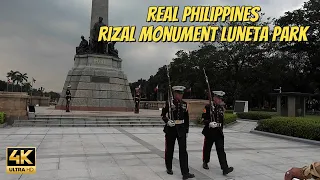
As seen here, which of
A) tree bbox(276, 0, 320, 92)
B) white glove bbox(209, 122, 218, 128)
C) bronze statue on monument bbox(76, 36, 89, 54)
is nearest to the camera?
white glove bbox(209, 122, 218, 128)

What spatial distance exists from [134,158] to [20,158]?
11.0 feet

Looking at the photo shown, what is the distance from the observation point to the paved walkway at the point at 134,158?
595 centimetres

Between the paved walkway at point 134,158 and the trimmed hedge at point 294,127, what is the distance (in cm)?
79

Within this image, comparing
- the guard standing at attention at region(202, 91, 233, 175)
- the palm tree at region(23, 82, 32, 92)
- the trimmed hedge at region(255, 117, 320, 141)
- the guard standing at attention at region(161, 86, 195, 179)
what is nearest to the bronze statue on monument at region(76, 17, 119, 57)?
the trimmed hedge at region(255, 117, 320, 141)

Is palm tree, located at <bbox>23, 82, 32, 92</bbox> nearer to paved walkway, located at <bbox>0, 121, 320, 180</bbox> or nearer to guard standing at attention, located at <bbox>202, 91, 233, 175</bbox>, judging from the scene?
paved walkway, located at <bbox>0, 121, 320, 180</bbox>

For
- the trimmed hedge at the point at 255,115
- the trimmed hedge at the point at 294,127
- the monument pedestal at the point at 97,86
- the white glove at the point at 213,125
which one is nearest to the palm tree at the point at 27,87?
the monument pedestal at the point at 97,86

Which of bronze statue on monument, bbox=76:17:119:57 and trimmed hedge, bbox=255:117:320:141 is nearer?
trimmed hedge, bbox=255:117:320:141

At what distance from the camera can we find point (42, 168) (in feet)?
20.4

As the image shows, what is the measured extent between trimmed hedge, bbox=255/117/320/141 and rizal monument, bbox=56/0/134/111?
12725mm

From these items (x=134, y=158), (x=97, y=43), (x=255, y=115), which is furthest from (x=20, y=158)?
(x=97, y=43)

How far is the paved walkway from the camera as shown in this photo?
5953 millimetres

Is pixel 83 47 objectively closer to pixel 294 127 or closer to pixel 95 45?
pixel 95 45

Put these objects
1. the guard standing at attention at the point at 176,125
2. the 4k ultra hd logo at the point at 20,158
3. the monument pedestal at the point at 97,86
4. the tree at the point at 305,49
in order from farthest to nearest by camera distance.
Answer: the tree at the point at 305,49, the monument pedestal at the point at 97,86, the guard standing at attention at the point at 176,125, the 4k ultra hd logo at the point at 20,158

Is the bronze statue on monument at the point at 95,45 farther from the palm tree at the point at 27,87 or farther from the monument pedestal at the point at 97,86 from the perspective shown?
the palm tree at the point at 27,87
